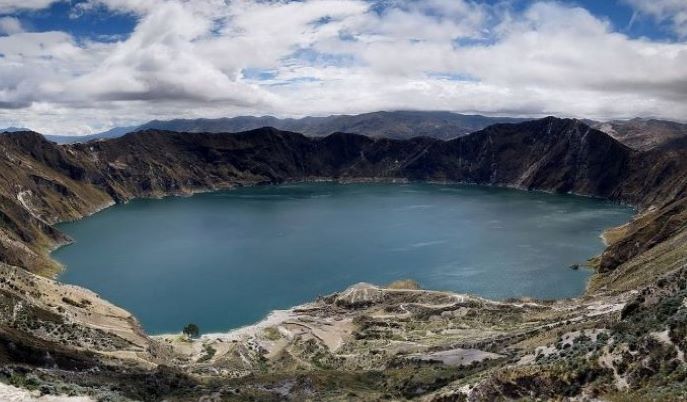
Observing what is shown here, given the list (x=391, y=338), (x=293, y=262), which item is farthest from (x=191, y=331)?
(x=293, y=262)

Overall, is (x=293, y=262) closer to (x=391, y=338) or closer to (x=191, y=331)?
(x=191, y=331)

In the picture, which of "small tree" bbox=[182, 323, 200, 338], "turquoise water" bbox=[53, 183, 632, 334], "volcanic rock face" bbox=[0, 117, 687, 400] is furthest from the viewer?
"turquoise water" bbox=[53, 183, 632, 334]

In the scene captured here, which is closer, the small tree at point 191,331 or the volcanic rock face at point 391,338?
the volcanic rock face at point 391,338

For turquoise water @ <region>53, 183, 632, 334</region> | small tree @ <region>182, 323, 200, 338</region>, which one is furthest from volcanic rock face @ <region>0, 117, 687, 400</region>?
turquoise water @ <region>53, 183, 632, 334</region>

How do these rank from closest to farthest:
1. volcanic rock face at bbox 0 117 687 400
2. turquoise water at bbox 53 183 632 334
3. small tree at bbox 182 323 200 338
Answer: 1. volcanic rock face at bbox 0 117 687 400
2. small tree at bbox 182 323 200 338
3. turquoise water at bbox 53 183 632 334

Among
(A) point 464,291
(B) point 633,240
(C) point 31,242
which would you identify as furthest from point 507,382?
(C) point 31,242

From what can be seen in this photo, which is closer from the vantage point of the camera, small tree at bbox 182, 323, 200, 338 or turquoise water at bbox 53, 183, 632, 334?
small tree at bbox 182, 323, 200, 338

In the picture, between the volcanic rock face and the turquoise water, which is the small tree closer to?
the volcanic rock face

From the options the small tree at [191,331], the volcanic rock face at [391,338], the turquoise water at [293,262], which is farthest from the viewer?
the turquoise water at [293,262]

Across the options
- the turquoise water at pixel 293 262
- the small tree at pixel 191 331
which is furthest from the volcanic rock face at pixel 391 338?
the turquoise water at pixel 293 262

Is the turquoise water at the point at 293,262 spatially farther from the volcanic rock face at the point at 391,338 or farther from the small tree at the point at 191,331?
the volcanic rock face at the point at 391,338

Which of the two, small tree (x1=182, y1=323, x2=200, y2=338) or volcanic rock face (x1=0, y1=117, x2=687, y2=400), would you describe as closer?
volcanic rock face (x1=0, y1=117, x2=687, y2=400)

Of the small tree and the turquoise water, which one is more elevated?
the turquoise water
